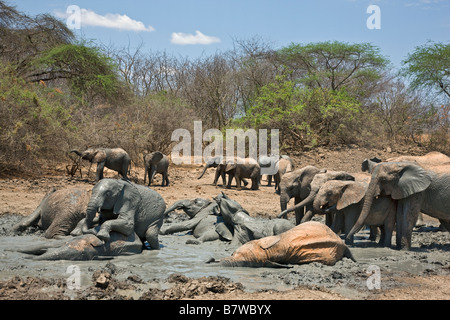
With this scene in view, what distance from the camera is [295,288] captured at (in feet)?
20.3

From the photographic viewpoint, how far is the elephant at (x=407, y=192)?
898cm

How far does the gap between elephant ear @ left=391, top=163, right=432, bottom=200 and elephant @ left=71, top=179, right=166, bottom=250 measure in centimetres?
412

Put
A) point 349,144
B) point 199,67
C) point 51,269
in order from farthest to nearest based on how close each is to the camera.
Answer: point 199,67, point 349,144, point 51,269

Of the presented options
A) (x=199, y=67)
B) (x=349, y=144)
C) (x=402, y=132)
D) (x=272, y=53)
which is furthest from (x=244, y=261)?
(x=199, y=67)

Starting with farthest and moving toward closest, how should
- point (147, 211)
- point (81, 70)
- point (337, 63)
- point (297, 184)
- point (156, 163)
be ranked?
point (337, 63)
point (81, 70)
point (156, 163)
point (297, 184)
point (147, 211)

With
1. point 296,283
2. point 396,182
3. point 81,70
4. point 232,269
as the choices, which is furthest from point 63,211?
point 81,70

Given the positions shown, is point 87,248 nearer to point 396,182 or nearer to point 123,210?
point 123,210

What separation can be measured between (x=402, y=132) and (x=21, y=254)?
23.5m

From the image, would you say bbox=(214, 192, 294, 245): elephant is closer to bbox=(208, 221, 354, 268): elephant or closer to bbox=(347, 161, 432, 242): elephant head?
bbox=(208, 221, 354, 268): elephant

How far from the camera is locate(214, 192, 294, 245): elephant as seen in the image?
28.5ft

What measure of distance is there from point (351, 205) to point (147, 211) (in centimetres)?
383

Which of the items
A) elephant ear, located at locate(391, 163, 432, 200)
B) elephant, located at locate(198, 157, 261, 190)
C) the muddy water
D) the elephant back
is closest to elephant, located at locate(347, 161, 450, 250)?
elephant ear, located at locate(391, 163, 432, 200)

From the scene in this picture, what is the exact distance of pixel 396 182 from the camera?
29.7 feet
